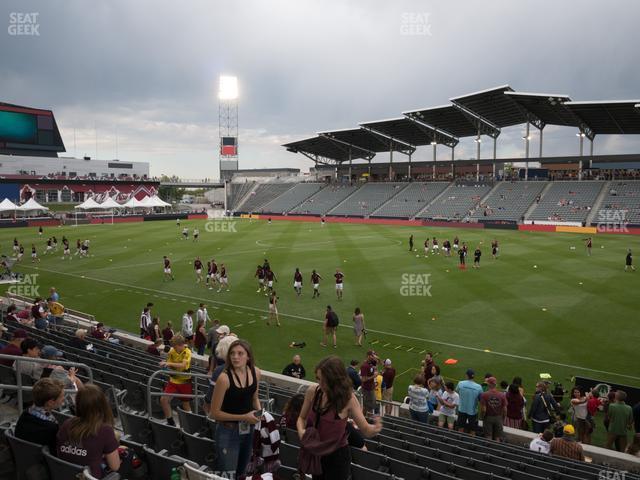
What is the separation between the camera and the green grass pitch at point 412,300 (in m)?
17.1

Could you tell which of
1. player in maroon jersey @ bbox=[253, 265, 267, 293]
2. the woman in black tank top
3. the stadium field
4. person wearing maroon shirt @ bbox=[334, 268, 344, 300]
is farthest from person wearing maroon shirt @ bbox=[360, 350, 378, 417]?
player in maroon jersey @ bbox=[253, 265, 267, 293]

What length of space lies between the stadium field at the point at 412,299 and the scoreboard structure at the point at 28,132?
205ft

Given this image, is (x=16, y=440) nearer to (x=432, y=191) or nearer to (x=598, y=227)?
(x=598, y=227)

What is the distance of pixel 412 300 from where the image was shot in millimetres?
24938

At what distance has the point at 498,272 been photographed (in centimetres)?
3203

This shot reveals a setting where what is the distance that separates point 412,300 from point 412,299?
208 mm

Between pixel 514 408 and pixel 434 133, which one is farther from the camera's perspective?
pixel 434 133

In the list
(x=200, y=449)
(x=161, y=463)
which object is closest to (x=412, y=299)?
(x=200, y=449)

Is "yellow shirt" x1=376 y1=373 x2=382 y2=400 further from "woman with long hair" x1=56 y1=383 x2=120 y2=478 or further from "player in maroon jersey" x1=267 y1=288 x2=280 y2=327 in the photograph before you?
"player in maroon jersey" x1=267 y1=288 x2=280 y2=327

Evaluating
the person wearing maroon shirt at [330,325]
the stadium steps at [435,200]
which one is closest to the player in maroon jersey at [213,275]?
the person wearing maroon shirt at [330,325]

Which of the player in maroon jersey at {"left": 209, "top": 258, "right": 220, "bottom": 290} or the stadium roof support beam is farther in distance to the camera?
the stadium roof support beam

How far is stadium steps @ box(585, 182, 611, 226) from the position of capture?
203ft

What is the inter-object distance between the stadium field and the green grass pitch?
0.08 m

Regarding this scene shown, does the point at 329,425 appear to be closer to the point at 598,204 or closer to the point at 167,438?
the point at 167,438
